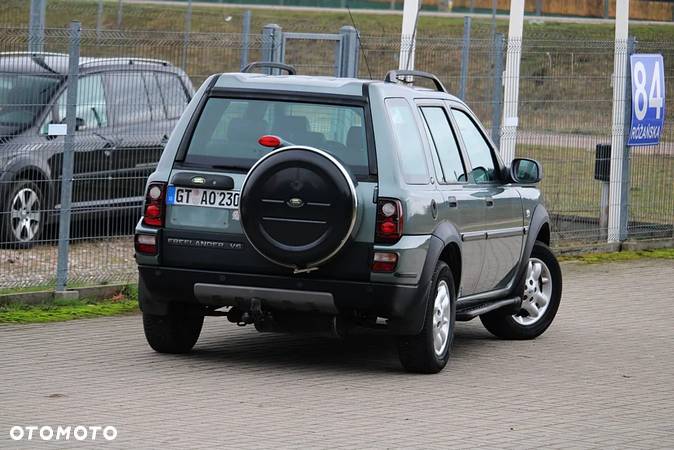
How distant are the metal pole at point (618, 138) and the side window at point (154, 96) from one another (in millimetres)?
6219

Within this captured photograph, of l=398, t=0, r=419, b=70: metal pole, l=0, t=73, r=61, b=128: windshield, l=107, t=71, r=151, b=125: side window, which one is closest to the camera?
l=0, t=73, r=61, b=128: windshield

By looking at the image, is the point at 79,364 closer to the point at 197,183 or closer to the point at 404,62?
the point at 197,183

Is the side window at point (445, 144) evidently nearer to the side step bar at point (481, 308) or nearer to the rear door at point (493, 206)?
the rear door at point (493, 206)

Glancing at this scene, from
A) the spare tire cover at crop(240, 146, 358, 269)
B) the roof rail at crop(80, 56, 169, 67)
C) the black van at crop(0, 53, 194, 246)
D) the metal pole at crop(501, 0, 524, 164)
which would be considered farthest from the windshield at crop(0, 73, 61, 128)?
the metal pole at crop(501, 0, 524, 164)

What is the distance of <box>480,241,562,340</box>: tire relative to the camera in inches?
445

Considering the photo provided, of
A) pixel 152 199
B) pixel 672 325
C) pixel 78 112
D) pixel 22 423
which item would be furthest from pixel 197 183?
pixel 672 325

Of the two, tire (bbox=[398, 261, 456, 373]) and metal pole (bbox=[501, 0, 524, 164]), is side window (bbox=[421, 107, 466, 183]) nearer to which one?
tire (bbox=[398, 261, 456, 373])

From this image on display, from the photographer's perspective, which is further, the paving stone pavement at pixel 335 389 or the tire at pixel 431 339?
the tire at pixel 431 339

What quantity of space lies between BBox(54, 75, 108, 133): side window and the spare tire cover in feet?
11.7

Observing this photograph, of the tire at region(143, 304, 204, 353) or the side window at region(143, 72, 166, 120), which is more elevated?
the side window at region(143, 72, 166, 120)

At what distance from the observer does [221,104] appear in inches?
376

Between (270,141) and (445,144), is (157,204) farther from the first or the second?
(445,144)

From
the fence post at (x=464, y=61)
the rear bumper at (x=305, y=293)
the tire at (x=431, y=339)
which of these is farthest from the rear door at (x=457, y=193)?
the fence post at (x=464, y=61)

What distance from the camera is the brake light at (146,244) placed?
9.32m
